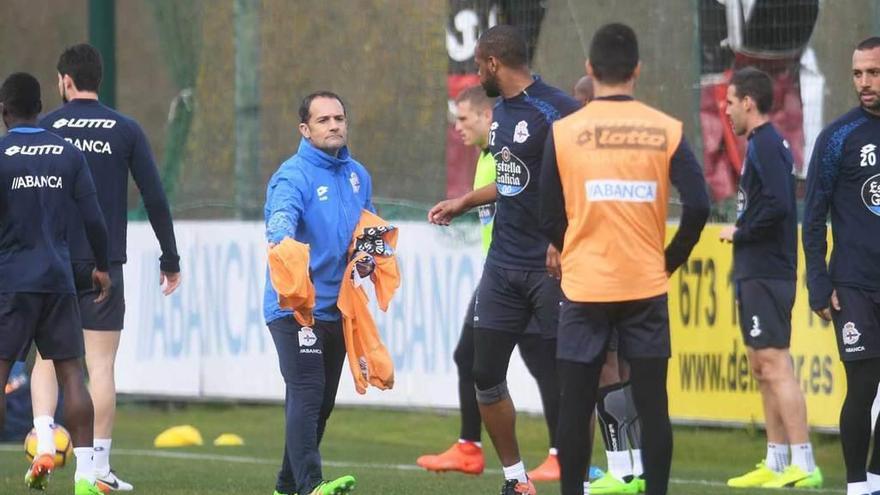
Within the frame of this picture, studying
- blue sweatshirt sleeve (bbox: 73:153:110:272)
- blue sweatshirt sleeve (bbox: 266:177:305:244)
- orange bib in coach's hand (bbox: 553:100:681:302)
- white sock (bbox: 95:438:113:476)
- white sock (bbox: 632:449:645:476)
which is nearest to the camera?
orange bib in coach's hand (bbox: 553:100:681:302)

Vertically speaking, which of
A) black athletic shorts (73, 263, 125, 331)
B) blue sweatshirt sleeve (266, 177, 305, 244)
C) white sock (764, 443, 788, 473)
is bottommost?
white sock (764, 443, 788, 473)

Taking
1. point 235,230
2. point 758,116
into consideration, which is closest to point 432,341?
point 235,230

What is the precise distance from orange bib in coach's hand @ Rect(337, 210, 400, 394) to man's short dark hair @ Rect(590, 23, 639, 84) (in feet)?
6.00

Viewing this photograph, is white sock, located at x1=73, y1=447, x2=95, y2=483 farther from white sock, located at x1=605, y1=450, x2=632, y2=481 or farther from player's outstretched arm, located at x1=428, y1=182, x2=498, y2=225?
white sock, located at x1=605, y1=450, x2=632, y2=481

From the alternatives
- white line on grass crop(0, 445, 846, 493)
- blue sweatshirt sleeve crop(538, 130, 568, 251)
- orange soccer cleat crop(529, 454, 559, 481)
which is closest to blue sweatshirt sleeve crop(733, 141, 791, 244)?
white line on grass crop(0, 445, 846, 493)

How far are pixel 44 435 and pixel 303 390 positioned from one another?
1.63 m

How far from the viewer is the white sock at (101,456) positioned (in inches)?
394

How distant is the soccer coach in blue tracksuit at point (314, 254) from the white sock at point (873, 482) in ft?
8.06

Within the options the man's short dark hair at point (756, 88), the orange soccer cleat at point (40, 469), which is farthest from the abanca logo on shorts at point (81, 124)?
the man's short dark hair at point (756, 88)

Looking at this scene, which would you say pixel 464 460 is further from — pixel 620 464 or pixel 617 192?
pixel 617 192

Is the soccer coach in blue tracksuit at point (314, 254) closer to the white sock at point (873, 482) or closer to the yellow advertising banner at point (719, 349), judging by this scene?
the white sock at point (873, 482)

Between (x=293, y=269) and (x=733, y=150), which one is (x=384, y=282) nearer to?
(x=293, y=269)

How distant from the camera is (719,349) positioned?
1255 cm

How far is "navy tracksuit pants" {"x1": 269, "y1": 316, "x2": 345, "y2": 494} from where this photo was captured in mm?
8492
